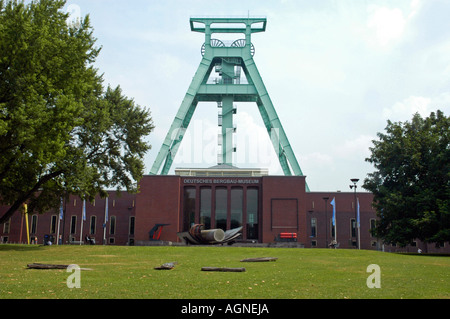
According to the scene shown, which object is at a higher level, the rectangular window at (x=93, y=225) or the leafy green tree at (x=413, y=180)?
the leafy green tree at (x=413, y=180)

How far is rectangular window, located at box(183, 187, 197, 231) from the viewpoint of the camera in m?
57.9

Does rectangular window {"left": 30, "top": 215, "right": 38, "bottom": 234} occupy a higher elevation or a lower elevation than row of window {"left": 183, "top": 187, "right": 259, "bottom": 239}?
lower

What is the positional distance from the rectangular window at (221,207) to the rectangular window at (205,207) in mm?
1060

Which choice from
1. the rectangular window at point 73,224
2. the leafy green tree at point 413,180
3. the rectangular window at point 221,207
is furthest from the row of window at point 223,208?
the leafy green tree at point 413,180

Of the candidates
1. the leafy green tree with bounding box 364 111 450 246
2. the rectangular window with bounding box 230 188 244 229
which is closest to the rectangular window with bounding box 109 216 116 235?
the rectangular window with bounding box 230 188 244 229

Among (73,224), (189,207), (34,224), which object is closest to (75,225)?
(73,224)

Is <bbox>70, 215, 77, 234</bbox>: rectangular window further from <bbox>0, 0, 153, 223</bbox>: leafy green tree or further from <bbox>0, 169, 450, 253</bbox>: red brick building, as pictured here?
<bbox>0, 0, 153, 223</bbox>: leafy green tree

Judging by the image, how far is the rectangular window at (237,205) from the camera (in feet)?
191

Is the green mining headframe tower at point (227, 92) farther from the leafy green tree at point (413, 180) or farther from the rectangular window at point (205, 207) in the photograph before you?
the leafy green tree at point (413, 180)

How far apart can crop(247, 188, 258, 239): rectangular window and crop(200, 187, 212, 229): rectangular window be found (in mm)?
5182

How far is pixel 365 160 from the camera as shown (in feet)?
140

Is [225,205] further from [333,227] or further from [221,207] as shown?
[333,227]

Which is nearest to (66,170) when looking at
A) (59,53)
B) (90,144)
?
(90,144)
